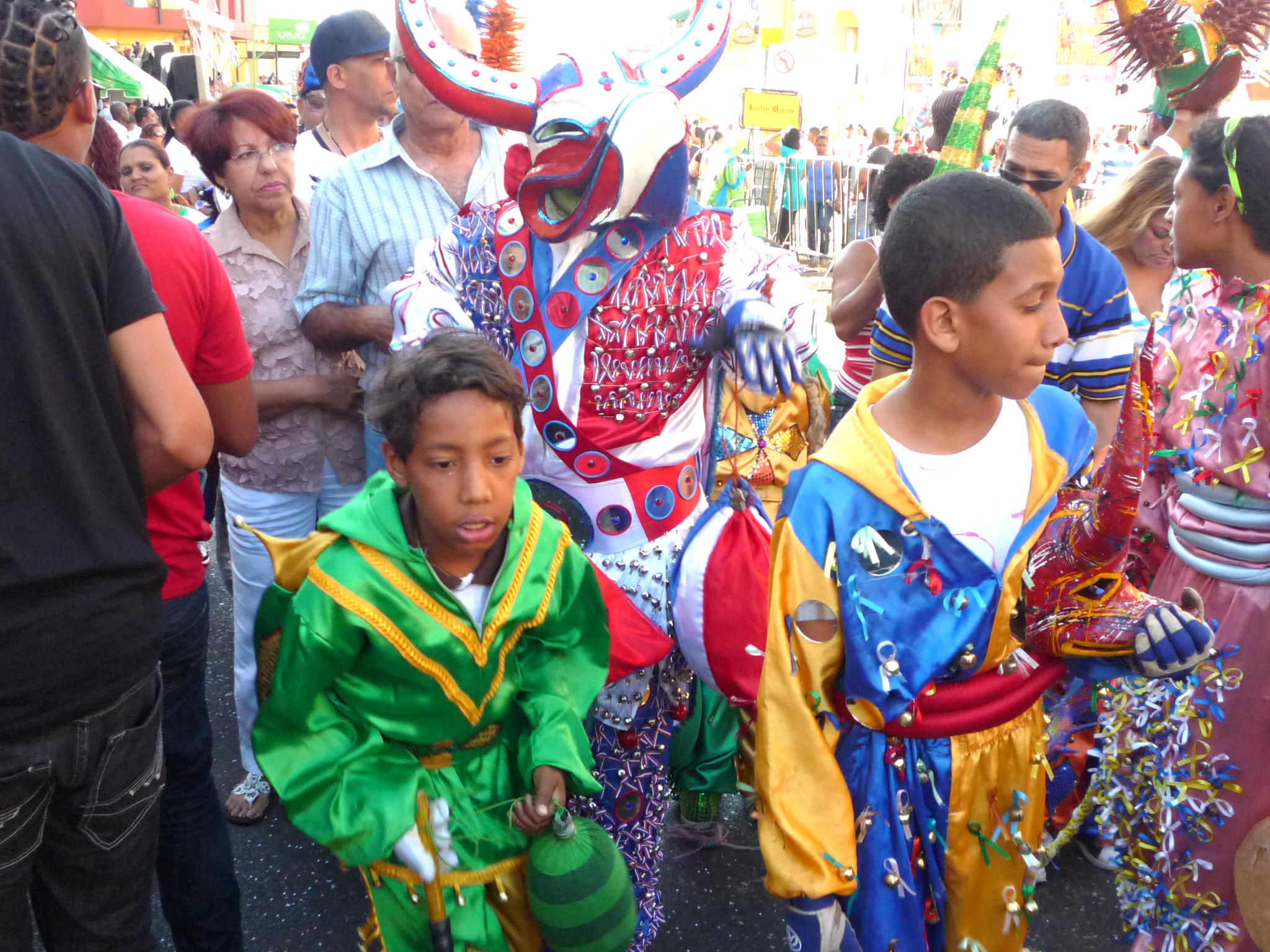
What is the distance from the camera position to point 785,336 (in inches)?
87.4

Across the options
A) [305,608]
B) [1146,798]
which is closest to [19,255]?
[305,608]

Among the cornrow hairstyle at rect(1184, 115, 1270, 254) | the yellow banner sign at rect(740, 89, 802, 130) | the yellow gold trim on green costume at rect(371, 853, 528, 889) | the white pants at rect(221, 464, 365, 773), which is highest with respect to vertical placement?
the cornrow hairstyle at rect(1184, 115, 1270, 254)

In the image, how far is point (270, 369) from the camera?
309cm

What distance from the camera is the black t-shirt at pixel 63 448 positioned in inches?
59.7

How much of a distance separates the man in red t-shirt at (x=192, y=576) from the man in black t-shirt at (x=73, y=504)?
276 mm

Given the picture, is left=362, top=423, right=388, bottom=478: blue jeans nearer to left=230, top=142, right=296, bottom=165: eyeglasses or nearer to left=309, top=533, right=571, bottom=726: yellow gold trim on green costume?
left=230, top=142, right=296, bottom=165: eyeglasses

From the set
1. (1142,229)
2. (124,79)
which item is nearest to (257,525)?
(1142,229)

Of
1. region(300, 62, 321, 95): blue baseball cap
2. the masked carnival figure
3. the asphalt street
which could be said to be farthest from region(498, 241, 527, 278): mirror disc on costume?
region(300, 62, 321, 95): blue baseball cap

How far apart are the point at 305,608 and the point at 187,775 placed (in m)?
0.66

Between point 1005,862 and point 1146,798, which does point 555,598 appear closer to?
point 1005,862

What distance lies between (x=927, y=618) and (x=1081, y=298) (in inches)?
54.1

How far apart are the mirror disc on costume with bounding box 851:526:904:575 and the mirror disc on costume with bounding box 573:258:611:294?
0.88 metres

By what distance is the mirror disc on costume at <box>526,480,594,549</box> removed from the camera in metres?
2.43

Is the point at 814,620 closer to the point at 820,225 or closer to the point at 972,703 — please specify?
the point at 972,703
